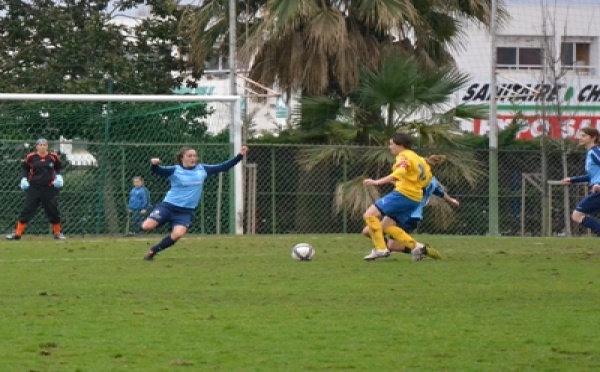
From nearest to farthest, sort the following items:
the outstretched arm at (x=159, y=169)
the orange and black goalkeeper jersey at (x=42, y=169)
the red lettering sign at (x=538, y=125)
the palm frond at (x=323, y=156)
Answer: the outstretched arm at (x=159, y=169), the orange and black goalkeeper jersey at (x=42, y=169), the palm frond at (x=323, y=156), the red lettering sign at (x=538, y=125)

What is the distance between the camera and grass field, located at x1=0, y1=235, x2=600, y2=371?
8.11 metres

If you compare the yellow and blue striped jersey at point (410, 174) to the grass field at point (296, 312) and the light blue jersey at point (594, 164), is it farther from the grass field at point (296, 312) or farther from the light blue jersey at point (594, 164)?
the light blue jersey at point (594, 164)

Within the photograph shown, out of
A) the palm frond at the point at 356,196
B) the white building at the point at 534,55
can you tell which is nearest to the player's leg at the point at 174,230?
the palm frond at the point at 356,196

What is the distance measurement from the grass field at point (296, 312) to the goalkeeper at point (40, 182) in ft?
12.6

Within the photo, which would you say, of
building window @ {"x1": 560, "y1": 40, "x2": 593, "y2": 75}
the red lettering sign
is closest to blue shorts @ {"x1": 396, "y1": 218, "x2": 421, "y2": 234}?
the red lettering sign

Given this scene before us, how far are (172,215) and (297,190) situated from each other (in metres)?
9.74

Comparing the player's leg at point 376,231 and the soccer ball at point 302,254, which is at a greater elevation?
the player's leg at point 376,231

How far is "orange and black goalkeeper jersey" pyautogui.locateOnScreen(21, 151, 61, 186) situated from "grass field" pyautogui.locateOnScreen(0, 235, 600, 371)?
387 cm

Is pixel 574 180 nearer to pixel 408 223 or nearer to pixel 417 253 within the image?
pixel 408 223

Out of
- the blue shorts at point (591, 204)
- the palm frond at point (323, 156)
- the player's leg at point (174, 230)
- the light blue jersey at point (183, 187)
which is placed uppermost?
the palm frond at point (323, 156)

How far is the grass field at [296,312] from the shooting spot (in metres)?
8.11

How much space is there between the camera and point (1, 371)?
7.55 metres

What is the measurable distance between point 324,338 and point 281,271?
5475 millimetres

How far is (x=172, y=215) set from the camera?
1645 cm
